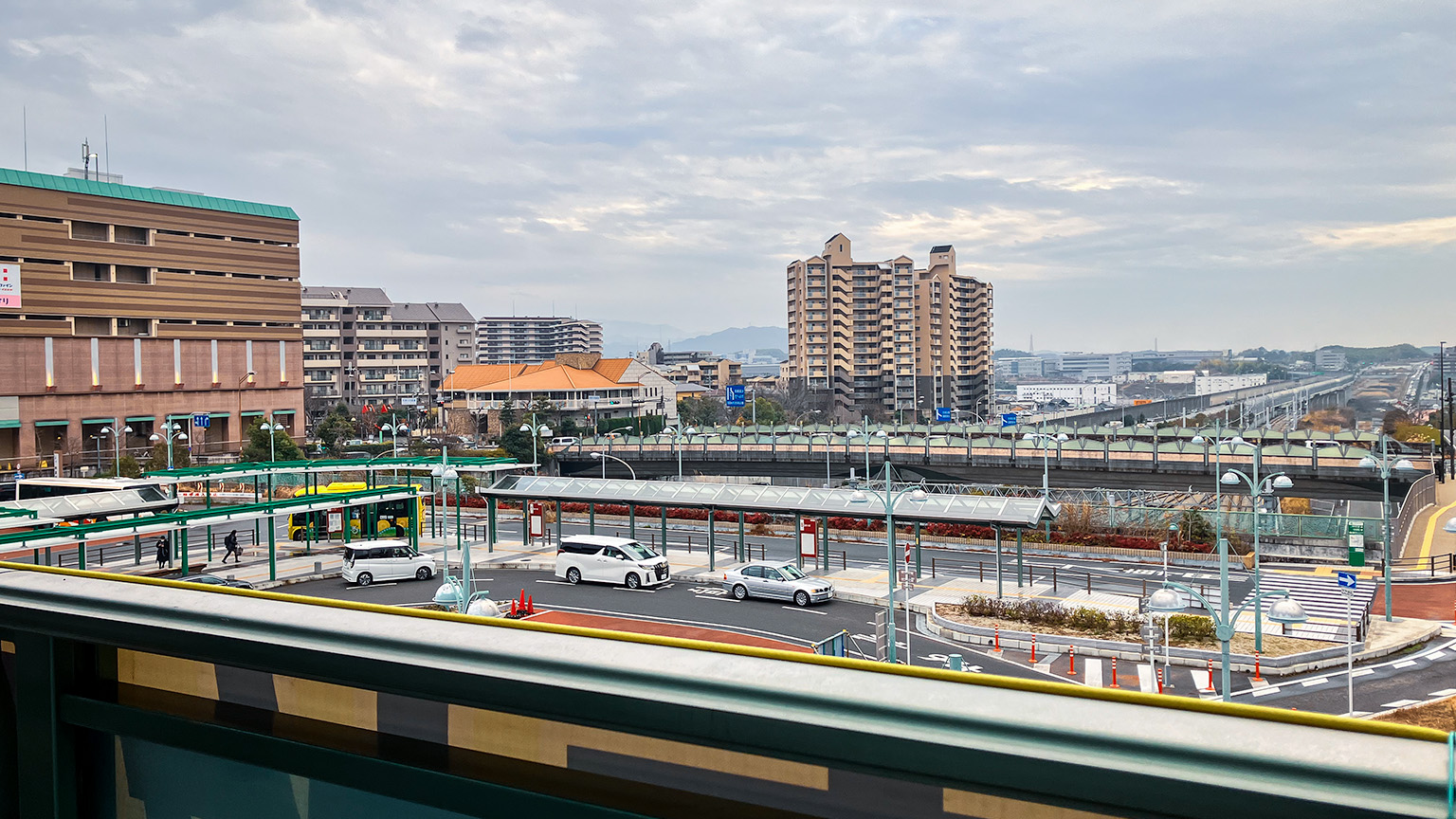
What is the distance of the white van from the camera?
25.7 metres

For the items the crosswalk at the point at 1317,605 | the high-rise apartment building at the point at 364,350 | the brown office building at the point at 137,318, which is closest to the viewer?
the crosswalk at the point at 1317,605

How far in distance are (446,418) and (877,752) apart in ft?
296

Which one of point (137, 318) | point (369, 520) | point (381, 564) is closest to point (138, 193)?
point (137, 318)

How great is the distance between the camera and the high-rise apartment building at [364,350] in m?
99.3

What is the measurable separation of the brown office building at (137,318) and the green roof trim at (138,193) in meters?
0.08

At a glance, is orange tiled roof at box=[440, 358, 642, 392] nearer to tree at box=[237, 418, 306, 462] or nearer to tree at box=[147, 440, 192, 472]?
tree at box=[237, 418, 306, 462]

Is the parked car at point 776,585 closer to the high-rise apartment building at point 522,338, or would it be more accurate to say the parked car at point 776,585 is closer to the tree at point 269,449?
the tree at point 269,449

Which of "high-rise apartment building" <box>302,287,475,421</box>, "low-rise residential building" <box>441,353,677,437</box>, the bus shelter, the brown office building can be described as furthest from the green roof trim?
the bus shelter

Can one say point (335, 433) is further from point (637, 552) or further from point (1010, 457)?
point (637, 552)

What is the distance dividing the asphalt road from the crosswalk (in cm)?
639

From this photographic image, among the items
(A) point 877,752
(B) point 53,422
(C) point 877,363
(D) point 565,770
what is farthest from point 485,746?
(C) point 877,363

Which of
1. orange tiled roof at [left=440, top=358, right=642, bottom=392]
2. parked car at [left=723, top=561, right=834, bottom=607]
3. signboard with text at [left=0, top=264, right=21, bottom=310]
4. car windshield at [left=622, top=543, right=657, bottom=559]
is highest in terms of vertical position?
signboard with text at [left=0, top=264, right=21, bottom=310]

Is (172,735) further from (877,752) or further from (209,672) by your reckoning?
(877,752)

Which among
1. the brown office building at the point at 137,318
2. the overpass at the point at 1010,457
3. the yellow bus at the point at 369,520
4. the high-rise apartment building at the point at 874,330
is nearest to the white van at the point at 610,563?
the yellow bus at the point at 369,520
